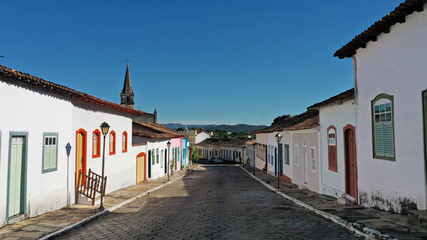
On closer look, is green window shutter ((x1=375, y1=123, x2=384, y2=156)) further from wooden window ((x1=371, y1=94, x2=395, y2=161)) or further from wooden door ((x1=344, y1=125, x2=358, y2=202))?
wooden door ((x1=344, y1=125, x2=358, y2=202))

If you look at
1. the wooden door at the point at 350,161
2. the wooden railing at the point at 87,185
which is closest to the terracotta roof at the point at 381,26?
the wooden door at the point at 350,161

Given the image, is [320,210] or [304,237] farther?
[320,210]

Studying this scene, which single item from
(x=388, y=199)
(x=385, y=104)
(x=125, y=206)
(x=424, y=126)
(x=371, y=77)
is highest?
(x=371, y=77)

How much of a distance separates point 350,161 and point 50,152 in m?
9.78

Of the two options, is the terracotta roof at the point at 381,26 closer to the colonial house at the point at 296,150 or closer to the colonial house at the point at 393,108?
the colonial house at the point at 393,108

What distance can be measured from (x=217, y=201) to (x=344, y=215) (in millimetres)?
5270

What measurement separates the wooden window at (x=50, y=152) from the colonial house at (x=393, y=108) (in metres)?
9.36

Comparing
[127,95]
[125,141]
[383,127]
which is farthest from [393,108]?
[127,95]

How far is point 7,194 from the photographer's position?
8047 mm

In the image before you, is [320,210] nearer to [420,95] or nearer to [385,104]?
[385,104]

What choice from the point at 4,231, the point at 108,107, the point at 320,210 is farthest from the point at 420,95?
the point at 108,107

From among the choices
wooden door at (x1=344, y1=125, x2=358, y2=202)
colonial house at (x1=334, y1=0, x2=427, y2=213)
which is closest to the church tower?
wooden door at (x1=344, y1=125, x2=358, y2=202)

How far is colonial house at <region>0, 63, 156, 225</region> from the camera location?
8.05m

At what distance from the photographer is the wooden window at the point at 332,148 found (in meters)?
12.4
